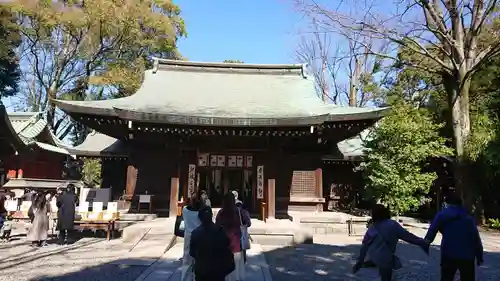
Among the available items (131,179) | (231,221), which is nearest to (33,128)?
(131,179)

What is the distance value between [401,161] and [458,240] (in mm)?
11076

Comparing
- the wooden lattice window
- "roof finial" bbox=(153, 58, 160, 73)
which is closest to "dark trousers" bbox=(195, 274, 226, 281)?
the wooden lattice window

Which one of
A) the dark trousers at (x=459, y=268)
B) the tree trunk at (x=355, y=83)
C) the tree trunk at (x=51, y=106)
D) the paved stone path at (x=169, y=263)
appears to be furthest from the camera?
the tree trunk at (x=355, y=83)

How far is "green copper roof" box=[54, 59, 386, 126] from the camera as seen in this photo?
11.4 m

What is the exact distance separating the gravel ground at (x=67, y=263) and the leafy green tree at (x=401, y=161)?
980 cm

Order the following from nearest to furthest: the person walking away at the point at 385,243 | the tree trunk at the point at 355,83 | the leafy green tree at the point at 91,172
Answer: the person walking away at the point at 385,243, the tree trunk at the point at 355,83, the leafy green tree at the point at 91,172

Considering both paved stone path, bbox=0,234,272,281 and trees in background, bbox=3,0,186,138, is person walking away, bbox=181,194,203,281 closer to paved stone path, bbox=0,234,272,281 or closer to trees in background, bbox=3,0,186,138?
paved stone path, bbox=0,234,272,281

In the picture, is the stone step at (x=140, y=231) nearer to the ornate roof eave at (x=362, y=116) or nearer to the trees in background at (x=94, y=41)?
the ornate roof eave at (x=362, y=116)

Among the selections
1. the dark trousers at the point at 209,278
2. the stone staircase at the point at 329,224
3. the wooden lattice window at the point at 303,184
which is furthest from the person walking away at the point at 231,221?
the wooden lattice window at the point at 303,184

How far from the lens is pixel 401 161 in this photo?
1492 cm

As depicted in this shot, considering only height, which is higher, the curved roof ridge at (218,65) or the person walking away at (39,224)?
the curved roof ridge at (218,65)

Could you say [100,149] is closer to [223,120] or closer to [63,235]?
[63,235]

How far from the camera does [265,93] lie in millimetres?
15625

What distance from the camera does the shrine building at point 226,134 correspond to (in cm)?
1164
